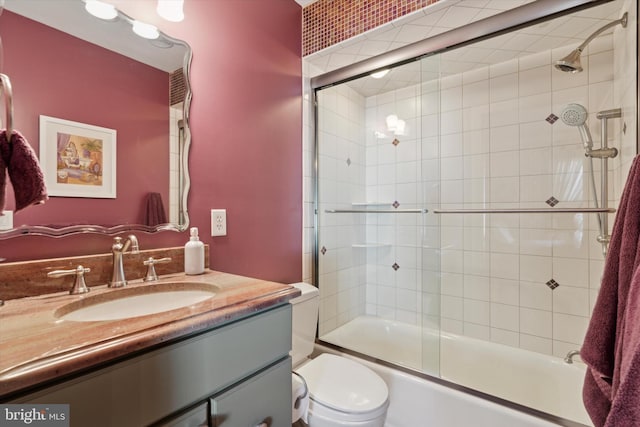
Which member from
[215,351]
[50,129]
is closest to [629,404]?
[215,351]

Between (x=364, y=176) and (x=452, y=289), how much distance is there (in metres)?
1.11

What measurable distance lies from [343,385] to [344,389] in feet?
0.09

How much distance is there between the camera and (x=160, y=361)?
1.87ft

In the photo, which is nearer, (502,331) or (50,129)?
(50,129)

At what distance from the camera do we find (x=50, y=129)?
2.88 feet

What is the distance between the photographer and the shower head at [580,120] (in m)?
1.65

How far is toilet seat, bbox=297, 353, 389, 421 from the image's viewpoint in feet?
3.79

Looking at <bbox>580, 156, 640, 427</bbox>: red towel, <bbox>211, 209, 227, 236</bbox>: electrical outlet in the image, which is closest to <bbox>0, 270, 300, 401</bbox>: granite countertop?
<bbox>211, 209, 227, 236</bbox>: electrical outlet

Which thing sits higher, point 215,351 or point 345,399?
point 215,351

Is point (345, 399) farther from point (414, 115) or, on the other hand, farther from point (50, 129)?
point (414, 115)

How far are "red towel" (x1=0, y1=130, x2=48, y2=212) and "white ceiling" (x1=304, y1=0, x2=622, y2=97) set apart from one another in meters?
1.52

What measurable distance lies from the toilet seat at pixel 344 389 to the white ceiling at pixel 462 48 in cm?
168

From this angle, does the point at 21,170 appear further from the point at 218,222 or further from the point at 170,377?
the point at 218,222

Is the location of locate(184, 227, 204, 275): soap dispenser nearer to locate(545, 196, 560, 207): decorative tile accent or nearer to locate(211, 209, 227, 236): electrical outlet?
locate(211, 209, 227, 236): electrical outlet
